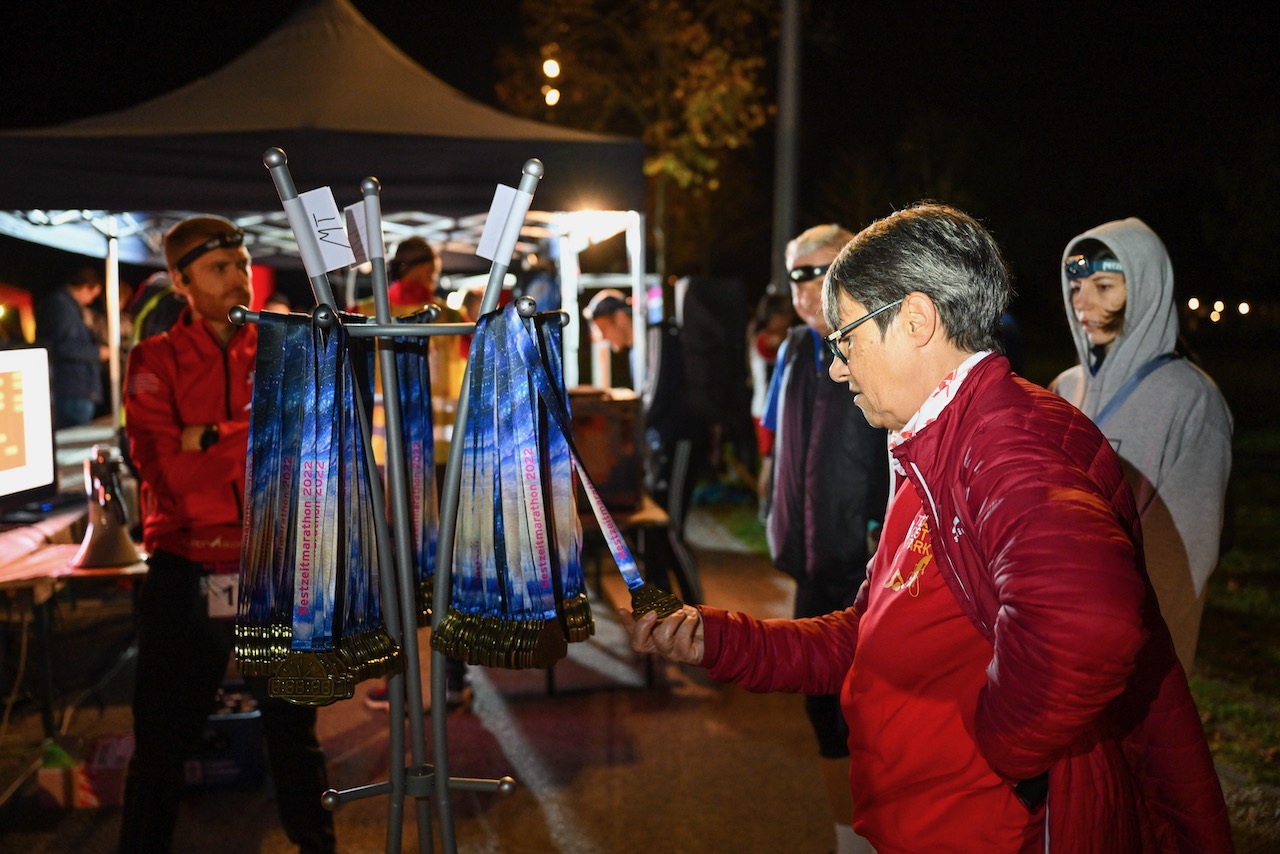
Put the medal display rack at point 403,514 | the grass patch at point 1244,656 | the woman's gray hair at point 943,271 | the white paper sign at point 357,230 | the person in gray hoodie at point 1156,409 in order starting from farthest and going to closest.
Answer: the grass patch at point 1244,656, the person in gray hoodie at point 1156,409, the white paper sign at point 357,230, the medal display rack at point 403,514, the woman's gray hair at point 943,271

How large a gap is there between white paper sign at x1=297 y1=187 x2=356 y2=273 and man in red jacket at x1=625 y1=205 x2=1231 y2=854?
33.6 inches

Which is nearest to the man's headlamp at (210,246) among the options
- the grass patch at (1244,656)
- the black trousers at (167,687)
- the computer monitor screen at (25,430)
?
the computer monitor screen at (25,430)

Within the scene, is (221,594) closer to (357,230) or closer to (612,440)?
(357,230)

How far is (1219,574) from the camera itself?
7523mm

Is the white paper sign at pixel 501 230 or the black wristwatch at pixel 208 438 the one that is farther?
the black wristwatch at pixel 208 438

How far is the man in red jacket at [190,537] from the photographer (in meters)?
2.76

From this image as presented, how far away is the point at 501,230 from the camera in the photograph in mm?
1724

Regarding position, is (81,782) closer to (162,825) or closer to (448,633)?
(162,825)

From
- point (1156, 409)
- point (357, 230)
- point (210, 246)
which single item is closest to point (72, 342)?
point (210, 246)

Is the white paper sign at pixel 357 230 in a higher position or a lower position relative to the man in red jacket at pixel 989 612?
higher

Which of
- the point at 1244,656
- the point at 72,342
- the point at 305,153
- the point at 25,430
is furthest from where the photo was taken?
the point at 72,342

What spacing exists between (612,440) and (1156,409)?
2.57 metres

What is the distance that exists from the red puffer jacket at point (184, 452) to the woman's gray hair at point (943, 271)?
1.97m

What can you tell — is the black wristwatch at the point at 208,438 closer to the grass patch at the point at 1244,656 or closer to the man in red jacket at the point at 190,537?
the man in red jacket at the point at 190,537
